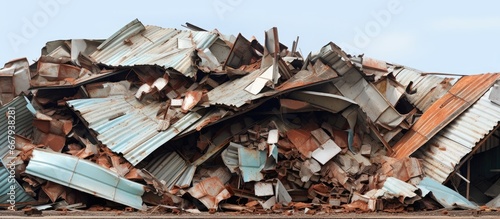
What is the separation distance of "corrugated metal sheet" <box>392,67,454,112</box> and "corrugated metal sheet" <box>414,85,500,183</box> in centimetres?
119

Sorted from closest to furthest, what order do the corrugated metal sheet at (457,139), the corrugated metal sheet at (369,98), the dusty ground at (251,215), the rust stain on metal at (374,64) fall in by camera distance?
the dusty ground at (251,215) → the corrugated metal sheet at (457,139) → the corrugated metal sheet at (369,98) → the rust stain on metal at (374,64)

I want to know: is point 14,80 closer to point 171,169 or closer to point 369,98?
point 171,169

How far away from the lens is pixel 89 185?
8961mm

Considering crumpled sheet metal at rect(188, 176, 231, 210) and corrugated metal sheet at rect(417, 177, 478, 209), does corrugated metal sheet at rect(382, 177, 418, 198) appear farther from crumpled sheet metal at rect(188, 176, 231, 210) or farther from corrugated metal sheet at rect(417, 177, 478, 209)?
crumpled sheet metal at rect(188, 176, 231, 210)

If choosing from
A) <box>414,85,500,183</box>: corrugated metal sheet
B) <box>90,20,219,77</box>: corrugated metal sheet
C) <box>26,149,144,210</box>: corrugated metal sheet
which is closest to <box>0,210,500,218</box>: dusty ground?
<box>26,149,144,210</box>: corrugated metal sheet

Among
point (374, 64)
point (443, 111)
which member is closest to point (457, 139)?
point (443, 111)

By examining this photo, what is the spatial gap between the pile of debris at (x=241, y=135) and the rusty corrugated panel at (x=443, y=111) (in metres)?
0.03

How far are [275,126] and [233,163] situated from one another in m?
1.05

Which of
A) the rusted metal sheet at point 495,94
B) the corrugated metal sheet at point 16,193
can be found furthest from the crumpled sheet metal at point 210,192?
the rusted metal sheet at point 495,94

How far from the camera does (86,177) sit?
9.00 meters

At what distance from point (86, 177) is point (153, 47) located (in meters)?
4.57

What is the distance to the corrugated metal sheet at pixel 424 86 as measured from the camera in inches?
452

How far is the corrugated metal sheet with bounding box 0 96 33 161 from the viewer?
34.8 ft

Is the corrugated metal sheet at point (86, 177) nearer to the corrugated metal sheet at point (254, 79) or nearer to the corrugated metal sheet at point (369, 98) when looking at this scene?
the corrugated metal sheet at point (254, 79)
